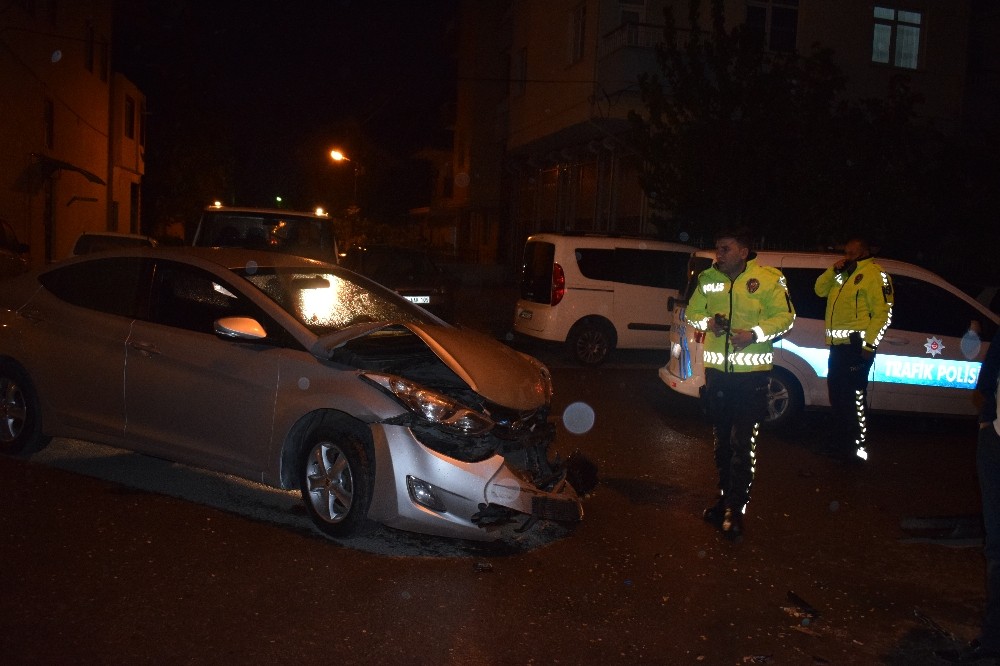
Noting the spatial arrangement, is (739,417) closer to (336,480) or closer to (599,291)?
(336,480)

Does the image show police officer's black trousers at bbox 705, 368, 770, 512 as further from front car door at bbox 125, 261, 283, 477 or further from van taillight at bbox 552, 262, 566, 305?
van taillight at bbox 552, 262, 566, 305

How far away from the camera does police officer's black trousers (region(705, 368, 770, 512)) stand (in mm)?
6242

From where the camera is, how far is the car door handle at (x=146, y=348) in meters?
6.39

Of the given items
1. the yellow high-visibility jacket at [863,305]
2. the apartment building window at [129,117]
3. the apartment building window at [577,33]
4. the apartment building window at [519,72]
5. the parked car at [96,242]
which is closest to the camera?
the yellow high-visibility jacket at [863,305]

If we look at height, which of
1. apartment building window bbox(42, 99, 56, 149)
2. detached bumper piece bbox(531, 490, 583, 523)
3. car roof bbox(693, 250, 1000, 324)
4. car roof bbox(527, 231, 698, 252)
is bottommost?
detached bumper piece bbox(531, 490, 583, 523)

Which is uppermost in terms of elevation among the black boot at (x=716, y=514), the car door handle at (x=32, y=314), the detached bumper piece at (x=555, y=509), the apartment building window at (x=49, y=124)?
the apartment building window at (x=49, y=124)

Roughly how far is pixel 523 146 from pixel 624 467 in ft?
68.6

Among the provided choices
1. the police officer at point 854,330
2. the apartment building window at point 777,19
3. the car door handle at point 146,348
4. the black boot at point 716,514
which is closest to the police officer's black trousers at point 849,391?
the police officer at point 854,330

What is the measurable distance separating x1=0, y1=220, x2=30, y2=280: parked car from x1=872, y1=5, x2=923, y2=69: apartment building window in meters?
18.3

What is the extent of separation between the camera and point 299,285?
6.77m

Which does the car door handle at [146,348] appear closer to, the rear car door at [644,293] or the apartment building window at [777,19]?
the rear car door at [644,293]

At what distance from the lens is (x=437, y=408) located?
554 cm

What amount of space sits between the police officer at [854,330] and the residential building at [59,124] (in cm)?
2017

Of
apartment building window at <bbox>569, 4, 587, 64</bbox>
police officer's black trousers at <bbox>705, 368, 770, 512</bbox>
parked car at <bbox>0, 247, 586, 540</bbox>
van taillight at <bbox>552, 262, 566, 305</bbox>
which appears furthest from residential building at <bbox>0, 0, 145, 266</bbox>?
police officer's black trousers at <bbox>705, 368, 770, 512</bbox>
